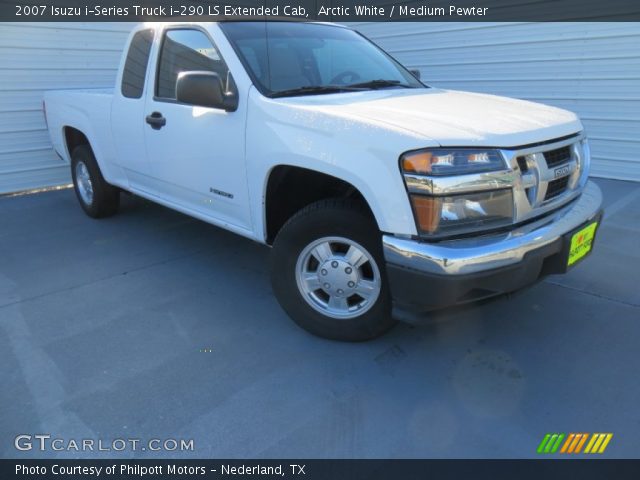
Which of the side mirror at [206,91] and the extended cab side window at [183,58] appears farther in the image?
the extended cab side window at [183,58]

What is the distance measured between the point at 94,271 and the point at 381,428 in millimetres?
2886

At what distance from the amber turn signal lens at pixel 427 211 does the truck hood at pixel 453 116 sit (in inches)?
10.5

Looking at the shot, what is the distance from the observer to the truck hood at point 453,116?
2.39 metres

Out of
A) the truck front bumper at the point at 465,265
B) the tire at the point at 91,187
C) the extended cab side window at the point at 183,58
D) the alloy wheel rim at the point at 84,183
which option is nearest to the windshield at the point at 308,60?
the extended cab side window at the point at 183,58

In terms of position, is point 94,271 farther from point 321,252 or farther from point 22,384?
point 321,252

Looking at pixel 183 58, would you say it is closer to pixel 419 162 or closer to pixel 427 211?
pixel 419 162

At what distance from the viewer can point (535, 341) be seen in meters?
2.99

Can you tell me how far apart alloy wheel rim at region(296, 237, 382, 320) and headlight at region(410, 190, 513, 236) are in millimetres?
480

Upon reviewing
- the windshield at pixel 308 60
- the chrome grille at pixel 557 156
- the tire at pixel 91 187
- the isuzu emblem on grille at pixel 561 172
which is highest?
the windshield at pixel 308 60

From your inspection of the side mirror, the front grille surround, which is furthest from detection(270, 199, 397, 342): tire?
the side mirror

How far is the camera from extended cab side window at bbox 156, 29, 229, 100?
3.42m

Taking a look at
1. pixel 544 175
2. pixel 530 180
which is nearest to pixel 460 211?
pixel 530 180

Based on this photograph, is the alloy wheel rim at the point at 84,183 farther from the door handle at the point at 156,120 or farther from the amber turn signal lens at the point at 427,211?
the amber turn signal lens at the point at 427,211

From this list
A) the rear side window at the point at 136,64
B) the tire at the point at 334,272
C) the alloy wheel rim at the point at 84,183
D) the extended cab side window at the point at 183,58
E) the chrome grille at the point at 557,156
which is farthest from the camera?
the alloy wheel rim at the point at 84,183
